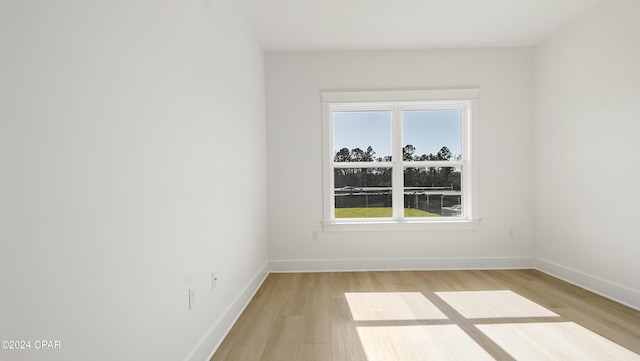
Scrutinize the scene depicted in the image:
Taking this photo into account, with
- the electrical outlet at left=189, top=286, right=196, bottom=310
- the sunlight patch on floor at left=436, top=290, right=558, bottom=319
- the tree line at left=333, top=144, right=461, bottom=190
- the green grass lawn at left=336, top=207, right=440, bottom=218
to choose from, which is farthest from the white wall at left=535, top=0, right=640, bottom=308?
the electrical outlet at left=189, top=286, right=196, bottom=310

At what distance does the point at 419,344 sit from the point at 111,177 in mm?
2114

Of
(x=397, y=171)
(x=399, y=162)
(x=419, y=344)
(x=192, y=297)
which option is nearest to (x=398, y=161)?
(x=399, y=162)

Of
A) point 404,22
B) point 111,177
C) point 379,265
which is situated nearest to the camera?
point 111,177

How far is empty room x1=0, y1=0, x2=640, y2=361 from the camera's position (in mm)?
976

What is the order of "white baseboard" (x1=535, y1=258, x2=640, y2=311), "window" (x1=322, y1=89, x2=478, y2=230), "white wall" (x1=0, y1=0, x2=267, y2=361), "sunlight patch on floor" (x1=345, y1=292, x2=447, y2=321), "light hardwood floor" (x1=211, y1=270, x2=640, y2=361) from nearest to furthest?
"white wall" (x1=0, y1=0, x2=267, y2=361)
"light hardwood floor" (x1=211, y1=270, x2=640, y2=361)
"sunlight patch on floor" (x1=345, y1=292, x2=447, y2=321)
"white baseboard" (x1=535, y1=258, x2=640, y2=311)
"window" (x1=322, y1=89, x2=478, y2=230)

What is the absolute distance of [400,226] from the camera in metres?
4.16

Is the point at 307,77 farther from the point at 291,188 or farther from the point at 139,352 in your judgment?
the point at 139,352

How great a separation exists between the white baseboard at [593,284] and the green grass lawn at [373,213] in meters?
1.41

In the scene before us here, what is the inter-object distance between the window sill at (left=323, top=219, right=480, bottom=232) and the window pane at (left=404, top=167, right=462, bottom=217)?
179 mm

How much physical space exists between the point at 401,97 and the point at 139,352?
12.4ft

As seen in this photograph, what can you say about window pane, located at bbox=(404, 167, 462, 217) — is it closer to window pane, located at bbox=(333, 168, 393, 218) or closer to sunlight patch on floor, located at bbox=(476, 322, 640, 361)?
window pane, located at bbox=(333, 168, 393, 218)

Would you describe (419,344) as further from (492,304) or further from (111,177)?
(111,177)

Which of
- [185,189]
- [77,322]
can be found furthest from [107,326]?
[185,189]

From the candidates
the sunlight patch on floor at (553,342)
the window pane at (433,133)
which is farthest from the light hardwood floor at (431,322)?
the window pane at (433,133)
